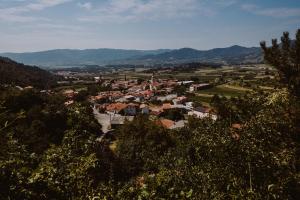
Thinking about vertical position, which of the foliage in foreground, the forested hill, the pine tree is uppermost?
the pine tree

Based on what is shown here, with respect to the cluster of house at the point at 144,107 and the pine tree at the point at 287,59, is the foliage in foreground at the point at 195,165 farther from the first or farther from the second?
the cluster of house at the point at 144,107

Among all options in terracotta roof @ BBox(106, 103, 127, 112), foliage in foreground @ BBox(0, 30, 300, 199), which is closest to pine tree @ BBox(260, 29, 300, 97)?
foliage in foreground @ BBox(0, 30, 300, 199)

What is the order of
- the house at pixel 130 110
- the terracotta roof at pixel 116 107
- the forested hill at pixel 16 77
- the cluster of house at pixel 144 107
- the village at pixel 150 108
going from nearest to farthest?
the village at pixel 150 108, the cluster of house at pixel 144 107, the house at pixel 130 110, the terracotta roof at pixel 116 107, the forested hill at pixel 16 77

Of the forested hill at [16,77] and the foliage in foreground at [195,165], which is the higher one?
the foliage in foreground at [195,165]

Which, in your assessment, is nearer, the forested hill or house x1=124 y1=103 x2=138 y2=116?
house x1=124 y1=103 x2=138 y2=116

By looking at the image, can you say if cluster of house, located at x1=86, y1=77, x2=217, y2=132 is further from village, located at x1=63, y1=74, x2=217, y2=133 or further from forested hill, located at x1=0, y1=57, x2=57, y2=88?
forested hill, located at x1=0, y1=57, x2=57, y2=88

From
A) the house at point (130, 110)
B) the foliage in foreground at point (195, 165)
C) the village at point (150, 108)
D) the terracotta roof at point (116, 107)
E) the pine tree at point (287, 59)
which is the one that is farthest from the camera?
the terracotta roof at point (116, 107)

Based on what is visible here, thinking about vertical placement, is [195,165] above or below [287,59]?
below

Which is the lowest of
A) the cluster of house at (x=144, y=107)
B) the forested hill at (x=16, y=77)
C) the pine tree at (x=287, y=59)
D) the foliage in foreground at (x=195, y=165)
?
the cluster of house at (x=144, y=107)

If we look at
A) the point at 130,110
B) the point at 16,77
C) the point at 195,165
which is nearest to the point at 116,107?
the point at 130,110

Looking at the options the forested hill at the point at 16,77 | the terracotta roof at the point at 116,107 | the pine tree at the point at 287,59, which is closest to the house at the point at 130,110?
the terracotta roof at the point at 116,107

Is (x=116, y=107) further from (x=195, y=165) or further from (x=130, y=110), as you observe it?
(x=195, y=165)

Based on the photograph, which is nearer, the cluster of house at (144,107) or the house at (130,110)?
the cluster of house at (144,107)
